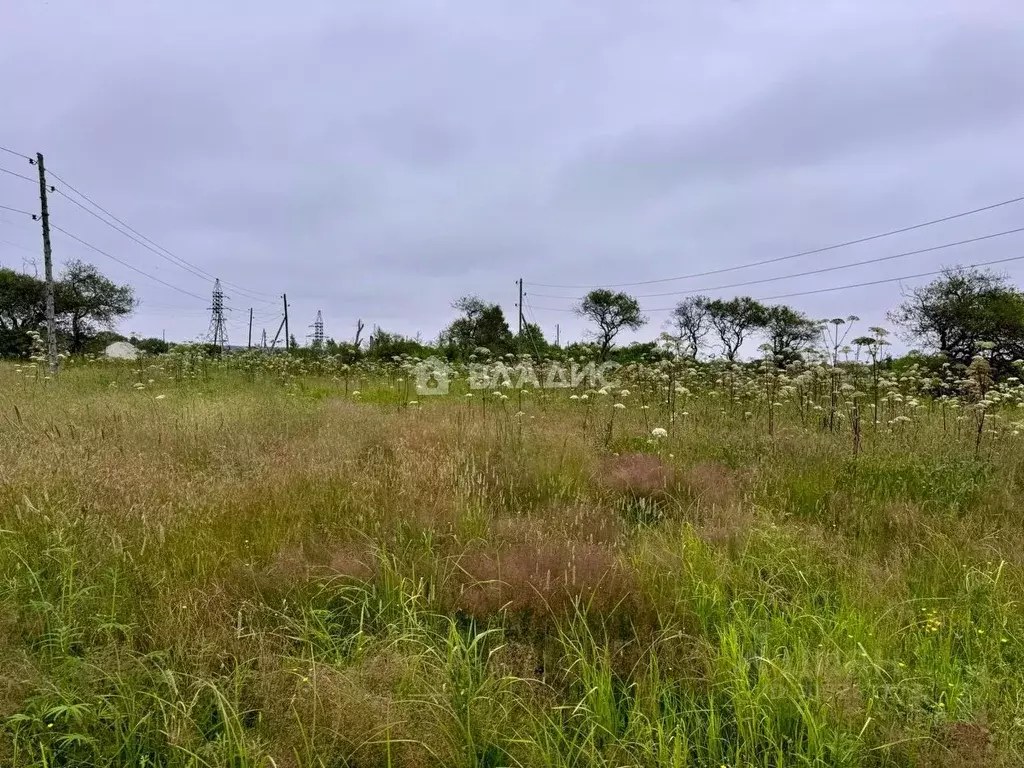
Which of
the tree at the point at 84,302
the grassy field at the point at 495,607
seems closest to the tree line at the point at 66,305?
the tree at the point at 84,302

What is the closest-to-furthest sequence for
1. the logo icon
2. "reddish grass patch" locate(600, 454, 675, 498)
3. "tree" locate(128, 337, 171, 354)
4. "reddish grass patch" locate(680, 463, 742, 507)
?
"reddish grass patch" locate(680, 463, 742, 507), "reddish grass patch" locate(600, 454, 675, 498), the logo icon, "tree" locate(128, 337, 171, 354)

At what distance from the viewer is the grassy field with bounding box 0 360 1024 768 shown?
5.17 feet

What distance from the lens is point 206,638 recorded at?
1.92 metres

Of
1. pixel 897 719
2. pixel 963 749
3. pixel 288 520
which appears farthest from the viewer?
pixel 288 520

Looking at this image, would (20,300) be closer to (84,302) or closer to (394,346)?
(84,302)

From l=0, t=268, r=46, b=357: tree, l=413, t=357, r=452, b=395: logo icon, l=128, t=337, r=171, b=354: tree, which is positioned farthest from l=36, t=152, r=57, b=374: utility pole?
l=0, t=268, r=46, b=357: tree

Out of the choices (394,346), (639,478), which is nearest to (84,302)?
(394,346)

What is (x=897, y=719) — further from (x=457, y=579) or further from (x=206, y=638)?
(x=206, y=638)

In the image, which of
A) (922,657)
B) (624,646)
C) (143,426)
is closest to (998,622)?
(922,657)

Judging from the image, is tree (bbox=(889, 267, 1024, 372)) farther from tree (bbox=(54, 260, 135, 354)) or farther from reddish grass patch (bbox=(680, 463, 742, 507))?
tree (bbox=(54, 260, 135, 354))

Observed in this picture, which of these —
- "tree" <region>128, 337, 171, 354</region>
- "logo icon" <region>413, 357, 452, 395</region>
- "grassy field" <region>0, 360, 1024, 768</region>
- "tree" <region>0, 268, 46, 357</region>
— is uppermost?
"tree" <region>0, 268, 46, 357</region>

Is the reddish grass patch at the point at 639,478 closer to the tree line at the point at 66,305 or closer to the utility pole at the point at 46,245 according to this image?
the utility pole at the point at 46,245

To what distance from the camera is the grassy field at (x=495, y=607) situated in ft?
5.17

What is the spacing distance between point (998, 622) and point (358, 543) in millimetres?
3281
